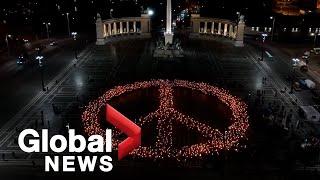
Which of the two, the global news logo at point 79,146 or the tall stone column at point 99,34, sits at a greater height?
the tall stone column at point 99,34

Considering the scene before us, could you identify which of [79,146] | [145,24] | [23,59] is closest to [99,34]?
[145,24]

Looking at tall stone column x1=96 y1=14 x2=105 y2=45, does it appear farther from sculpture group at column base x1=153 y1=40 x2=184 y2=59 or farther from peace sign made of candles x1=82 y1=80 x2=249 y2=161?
peace sign made of candles x1=82 y1=80 x2=249 y2=161

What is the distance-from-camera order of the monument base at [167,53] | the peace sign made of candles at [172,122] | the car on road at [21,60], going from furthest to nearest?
the monument base at [167,53], the car on road at [21,60], the peace sign made of candles at [172,122]

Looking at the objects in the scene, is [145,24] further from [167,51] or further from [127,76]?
[127,76]

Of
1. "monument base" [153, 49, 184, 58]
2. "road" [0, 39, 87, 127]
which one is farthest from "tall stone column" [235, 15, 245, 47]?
"road" [0, 39, 87, 127]

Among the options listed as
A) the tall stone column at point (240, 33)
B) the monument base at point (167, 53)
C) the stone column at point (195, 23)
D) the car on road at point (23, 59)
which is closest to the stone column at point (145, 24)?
the stone column at point (195, 23)

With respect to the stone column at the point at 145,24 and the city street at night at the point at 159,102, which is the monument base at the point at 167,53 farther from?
the stone column at the point at 145,24
